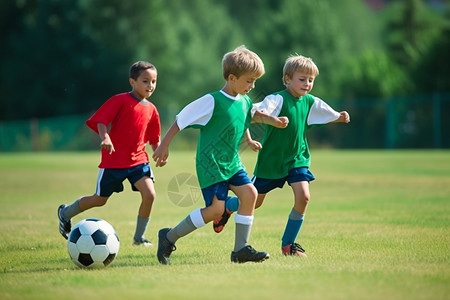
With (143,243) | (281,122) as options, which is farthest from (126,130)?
(281,122)

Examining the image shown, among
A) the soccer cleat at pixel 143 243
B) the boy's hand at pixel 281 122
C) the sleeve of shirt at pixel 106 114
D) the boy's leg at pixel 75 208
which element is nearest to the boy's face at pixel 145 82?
the sleeve of shirt at pixel 106 114

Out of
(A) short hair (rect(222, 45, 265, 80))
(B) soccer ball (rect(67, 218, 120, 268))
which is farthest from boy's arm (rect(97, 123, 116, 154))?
(A) short hair (rect(222, 45, 265, 80))

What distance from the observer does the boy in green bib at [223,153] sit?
6246 mm

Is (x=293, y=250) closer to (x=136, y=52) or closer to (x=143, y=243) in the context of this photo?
(x=143, y=243)

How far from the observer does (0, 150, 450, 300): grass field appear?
4984 mm

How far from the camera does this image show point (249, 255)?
6.19 meters

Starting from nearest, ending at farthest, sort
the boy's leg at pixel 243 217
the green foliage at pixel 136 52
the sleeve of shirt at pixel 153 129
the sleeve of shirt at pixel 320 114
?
the boy's leg at pixel 243 217 < the sleeve of shirt at pixel 320 114 < the sleeve of shirt at pixel 153 129 < the green foliage at pixel 136 52

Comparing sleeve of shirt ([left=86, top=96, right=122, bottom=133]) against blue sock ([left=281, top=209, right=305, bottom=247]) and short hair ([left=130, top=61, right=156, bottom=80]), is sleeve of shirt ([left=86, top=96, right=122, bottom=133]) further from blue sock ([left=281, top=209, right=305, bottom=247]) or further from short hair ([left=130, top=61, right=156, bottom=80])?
blue sock ([left=281, top=209, right=305, bottom=247])

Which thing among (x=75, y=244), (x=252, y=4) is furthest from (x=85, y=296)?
(x=252, y=4)

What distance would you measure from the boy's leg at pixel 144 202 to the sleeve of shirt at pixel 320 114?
6.10 ft

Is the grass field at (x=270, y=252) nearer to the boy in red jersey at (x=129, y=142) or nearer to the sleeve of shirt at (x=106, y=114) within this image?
the boy in red jersey at (x=129, y=142)

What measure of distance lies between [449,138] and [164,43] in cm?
2363

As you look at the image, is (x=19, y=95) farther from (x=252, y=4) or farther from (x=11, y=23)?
(x=252, y=4)

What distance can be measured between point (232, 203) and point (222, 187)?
0.37m
